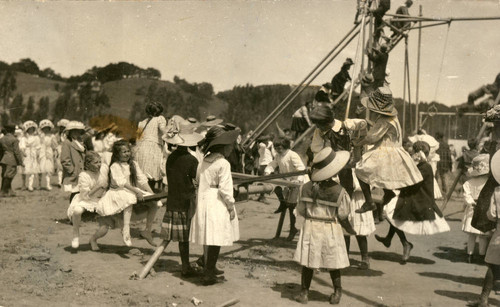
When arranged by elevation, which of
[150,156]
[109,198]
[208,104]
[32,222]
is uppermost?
[208,104]

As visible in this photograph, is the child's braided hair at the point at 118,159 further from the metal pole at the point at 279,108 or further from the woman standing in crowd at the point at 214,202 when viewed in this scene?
the metal pole at the point at 279,108

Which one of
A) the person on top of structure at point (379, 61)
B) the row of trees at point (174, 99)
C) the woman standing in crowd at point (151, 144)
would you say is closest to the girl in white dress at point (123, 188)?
the woman standing in crowd at point (151, 144)

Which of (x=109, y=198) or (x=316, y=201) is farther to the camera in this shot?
(x=109, y=198)

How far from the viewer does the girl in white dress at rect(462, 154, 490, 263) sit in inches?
313

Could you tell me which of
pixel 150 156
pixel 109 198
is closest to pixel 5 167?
pixel 150 156

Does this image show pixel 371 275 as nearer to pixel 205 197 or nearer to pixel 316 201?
pixel 316 201

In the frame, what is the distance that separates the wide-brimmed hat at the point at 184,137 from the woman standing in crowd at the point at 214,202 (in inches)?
13.4

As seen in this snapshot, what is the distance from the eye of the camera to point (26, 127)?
53.9 ft

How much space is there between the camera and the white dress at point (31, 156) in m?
16.3

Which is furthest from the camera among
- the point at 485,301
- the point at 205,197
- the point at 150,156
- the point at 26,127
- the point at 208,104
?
the point at 208,104

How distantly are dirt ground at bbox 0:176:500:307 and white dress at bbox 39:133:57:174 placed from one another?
683 cm

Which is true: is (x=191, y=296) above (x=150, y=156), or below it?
below

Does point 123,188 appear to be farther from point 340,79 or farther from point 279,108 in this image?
point 340,79

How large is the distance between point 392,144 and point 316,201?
1463 mm
